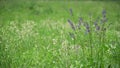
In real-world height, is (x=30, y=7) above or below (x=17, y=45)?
below

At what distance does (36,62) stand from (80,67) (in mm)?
994

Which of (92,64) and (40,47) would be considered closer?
(92,64)

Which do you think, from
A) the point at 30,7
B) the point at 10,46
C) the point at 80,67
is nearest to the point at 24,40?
the point at 10,46

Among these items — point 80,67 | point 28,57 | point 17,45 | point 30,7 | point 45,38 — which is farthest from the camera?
point 30,7

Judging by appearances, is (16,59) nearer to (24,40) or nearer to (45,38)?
(24,40)

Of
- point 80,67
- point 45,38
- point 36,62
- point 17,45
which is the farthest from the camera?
point 45,38

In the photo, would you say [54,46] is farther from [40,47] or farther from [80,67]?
[80,67]

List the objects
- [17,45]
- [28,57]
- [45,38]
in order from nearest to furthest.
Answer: [28,57] < [17,45] < [45,38]

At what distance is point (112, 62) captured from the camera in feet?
14.5

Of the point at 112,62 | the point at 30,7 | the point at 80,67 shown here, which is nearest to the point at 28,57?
the point at 80,67

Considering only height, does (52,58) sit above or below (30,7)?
above

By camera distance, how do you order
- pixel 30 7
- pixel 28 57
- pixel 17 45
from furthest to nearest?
1. pixel 30 7
2. pixel 17 45
3. pixel 28 57

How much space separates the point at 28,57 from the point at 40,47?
0.81 meters

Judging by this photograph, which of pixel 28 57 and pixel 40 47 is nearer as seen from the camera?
pixel 28 57
